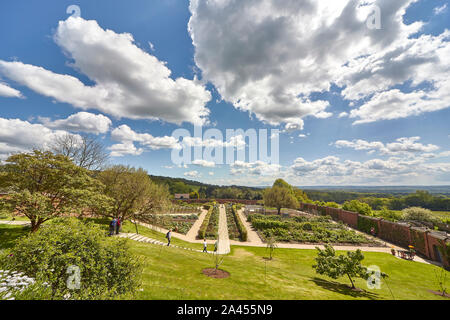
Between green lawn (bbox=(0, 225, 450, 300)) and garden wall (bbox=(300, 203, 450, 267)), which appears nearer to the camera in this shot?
green lawn (bbox=(0, 225, 450, 300))

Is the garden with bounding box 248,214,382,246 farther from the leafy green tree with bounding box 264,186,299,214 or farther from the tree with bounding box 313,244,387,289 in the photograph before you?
the leafy green tree with bounding box 264,186,299,214

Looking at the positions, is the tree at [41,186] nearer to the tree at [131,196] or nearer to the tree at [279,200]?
the tree at [131,196]

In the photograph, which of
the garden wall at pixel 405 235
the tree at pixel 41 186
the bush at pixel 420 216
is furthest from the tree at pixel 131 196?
the bush at pixel 420 216

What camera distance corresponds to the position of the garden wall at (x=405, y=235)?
1689 cm

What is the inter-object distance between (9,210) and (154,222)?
1119cm

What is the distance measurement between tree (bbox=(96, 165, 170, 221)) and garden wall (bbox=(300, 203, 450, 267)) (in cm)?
2794

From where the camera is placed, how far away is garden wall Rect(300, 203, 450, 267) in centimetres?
1689

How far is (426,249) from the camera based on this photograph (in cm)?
1791

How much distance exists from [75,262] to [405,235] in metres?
31.2

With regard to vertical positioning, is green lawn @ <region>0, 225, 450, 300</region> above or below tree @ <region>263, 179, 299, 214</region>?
below

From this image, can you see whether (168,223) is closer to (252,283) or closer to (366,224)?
(252,283)

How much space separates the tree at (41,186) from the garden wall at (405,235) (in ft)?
102

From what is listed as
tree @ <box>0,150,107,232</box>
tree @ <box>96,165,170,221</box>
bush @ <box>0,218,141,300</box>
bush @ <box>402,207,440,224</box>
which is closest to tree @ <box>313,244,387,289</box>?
bush @ <box>0,218,141,300</box>

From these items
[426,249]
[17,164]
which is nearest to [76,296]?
[17,164]
